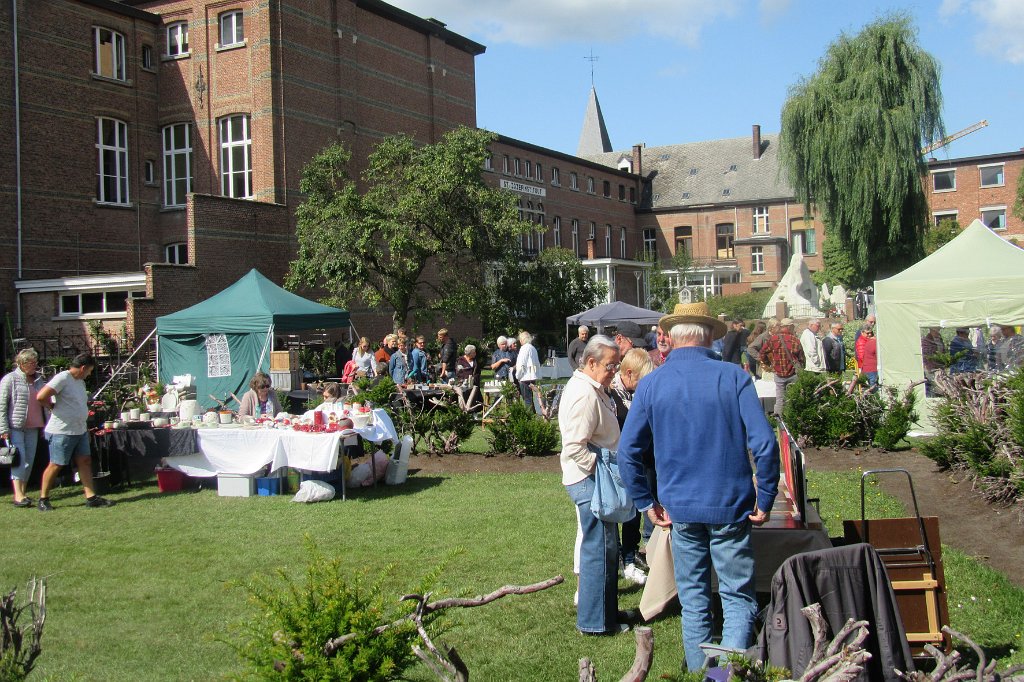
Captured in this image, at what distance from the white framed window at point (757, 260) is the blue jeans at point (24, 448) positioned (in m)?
60.0

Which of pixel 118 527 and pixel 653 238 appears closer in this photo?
pixel 118 527

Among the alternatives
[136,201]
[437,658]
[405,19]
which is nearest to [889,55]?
[405,19]

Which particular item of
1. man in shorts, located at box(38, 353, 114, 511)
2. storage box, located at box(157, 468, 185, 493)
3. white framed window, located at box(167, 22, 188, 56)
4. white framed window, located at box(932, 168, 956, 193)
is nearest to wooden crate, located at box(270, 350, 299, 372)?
storage box, located at box(157, 468, 185, 493)

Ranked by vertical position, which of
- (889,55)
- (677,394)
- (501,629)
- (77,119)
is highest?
(889,55)

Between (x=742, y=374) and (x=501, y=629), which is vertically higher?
(x=742, y=374)

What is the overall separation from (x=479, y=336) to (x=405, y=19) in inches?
523

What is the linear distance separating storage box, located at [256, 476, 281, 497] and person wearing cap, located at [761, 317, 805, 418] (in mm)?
7735

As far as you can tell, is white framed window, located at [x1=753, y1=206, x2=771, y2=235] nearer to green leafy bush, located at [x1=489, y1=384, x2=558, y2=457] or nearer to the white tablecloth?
green leafy bush, located at [x1=489, y1=384, x2=558, y2=457]

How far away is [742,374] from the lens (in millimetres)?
4543

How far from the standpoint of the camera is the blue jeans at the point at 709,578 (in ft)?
14.6

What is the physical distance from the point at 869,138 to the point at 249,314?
2507 centimetres

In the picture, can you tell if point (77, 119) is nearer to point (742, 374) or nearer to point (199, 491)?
point (199, 491)

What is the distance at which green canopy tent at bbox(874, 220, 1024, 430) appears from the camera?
43.9ft

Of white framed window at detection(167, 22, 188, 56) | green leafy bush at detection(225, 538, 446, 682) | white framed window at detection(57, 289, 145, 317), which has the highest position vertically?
white framed window at detection(167, 22, 188, 56)
